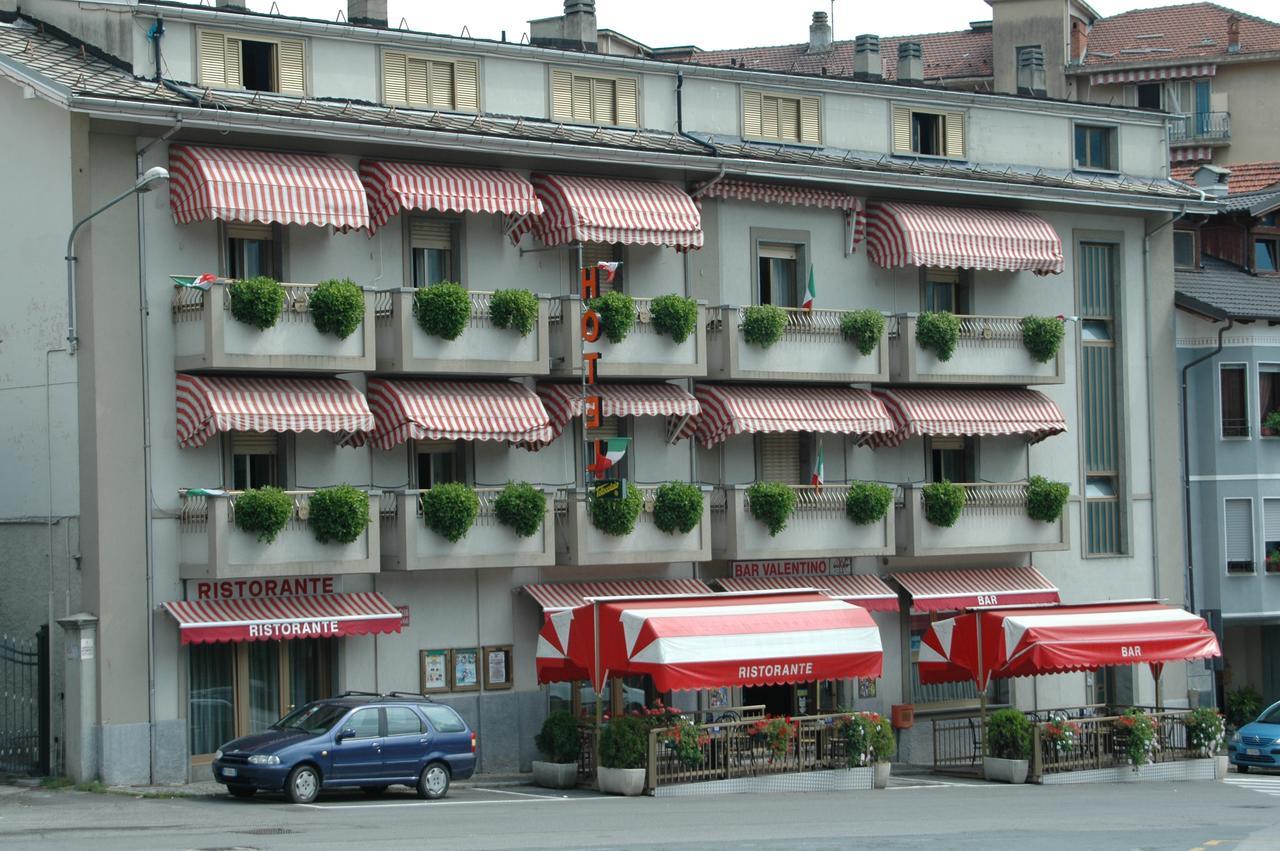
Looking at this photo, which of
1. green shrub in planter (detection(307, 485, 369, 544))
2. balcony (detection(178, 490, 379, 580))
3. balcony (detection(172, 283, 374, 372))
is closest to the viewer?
balcony (detection(178, 490, 379, 580))

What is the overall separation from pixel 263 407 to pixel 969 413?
1580 cm

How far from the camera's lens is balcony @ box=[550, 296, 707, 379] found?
38281 mm

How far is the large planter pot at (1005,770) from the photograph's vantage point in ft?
127

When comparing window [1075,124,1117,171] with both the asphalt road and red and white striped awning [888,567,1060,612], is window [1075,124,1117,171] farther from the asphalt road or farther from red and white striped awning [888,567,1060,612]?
the asphalt road

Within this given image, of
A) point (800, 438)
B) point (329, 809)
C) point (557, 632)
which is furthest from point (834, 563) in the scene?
point (329, 809)

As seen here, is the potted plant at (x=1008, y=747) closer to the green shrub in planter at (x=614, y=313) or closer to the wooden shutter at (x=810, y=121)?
the green shrub in planter at (x=614, y=313)

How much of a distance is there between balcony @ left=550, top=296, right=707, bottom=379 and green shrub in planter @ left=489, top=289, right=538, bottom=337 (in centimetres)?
109

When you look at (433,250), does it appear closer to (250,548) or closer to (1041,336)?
(250,548)

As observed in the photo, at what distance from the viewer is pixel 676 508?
38875mm

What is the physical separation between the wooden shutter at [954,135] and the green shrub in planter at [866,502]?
8.06 m

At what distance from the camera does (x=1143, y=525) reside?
47531mm

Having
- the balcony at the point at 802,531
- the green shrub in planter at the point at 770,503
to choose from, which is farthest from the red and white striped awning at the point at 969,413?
the green shrub in planter at the point at 770,503

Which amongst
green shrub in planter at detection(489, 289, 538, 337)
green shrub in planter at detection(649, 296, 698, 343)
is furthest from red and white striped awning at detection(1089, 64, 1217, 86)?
green shrub in planter at detection(489, 289, 538, 337)

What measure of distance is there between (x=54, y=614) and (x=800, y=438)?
1548 cm
